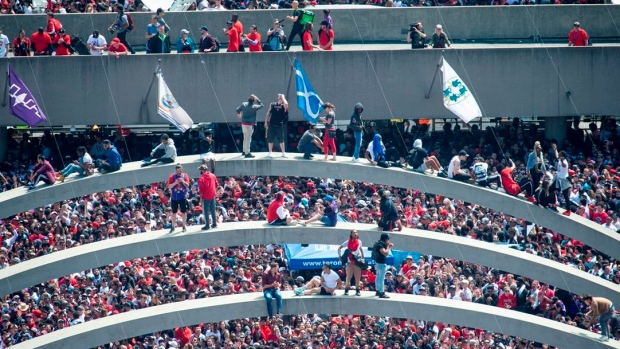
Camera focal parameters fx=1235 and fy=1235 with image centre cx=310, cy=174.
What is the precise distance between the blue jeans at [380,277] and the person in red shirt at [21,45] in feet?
46.0

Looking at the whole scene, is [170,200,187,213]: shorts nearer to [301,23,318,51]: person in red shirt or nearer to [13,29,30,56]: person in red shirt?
[301,23,318,51]: person in red shirt

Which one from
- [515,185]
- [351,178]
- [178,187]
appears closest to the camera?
[178,187]

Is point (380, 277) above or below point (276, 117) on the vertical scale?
below

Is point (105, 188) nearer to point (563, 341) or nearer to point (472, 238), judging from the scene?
point (472, 238)

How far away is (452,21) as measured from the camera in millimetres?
39688

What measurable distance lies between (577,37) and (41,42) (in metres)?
16.2

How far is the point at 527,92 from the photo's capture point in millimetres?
37938

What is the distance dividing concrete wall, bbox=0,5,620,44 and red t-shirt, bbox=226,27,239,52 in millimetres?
2077

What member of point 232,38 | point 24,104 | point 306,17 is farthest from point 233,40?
point 24,104

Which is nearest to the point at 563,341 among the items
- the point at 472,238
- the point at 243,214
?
the point at 472,238

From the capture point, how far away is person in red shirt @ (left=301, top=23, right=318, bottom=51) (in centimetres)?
3598

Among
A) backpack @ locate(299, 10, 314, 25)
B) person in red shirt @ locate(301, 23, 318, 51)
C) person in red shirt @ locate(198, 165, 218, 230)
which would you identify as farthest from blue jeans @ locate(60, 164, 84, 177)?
person in red shirt @ locate(301, 23, 318, 51)

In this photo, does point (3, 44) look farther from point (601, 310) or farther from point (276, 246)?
point (601, 310)

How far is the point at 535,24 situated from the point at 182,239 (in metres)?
16.3
